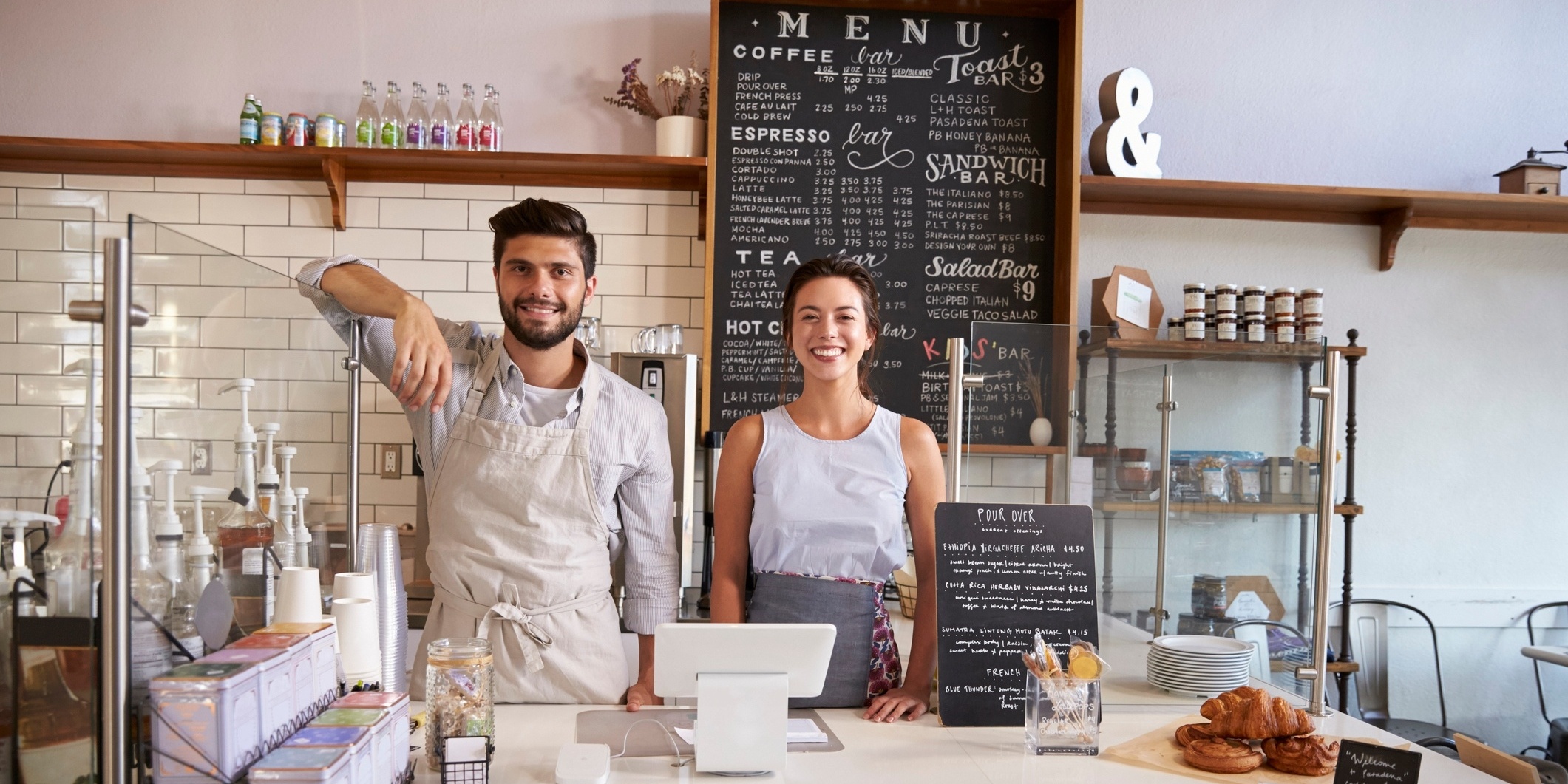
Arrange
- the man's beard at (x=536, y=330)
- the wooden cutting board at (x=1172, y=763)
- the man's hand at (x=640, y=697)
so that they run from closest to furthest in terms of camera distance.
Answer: the wooden cutting board at (x=1172, y=763) < the man's hand at (x=640, y=697) < the man's beard at (x=536, y=330)

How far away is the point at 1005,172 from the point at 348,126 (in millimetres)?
2200

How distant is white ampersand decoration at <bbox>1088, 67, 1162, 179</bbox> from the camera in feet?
11.7

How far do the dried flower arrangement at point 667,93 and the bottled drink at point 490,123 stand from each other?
362 millimetres

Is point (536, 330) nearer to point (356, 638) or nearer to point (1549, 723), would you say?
point (356, 638)

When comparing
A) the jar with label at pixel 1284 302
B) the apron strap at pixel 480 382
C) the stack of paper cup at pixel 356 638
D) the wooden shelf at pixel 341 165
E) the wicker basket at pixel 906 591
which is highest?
the wooden shelf at pixel 341 165

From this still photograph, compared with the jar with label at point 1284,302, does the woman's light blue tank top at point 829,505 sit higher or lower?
lower

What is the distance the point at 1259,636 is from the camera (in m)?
1.94

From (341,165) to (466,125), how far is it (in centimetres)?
42

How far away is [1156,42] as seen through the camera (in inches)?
151

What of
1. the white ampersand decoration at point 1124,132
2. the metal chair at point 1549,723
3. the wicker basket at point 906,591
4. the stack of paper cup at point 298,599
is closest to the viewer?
the stack of paper cup at point 298,599

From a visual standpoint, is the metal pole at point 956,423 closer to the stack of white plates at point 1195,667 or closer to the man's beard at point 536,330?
the stack of white plates at point 1195,667

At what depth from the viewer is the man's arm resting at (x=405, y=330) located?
62.1 inches

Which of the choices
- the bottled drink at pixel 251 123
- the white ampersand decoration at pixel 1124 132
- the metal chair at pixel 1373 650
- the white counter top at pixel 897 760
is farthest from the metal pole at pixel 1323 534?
the bottled drink at pixel 251 123

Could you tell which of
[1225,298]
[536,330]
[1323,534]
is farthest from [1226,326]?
[536,330]
